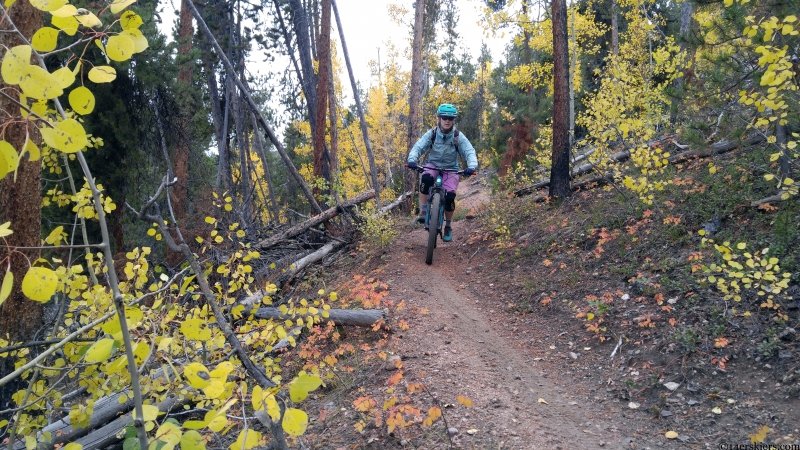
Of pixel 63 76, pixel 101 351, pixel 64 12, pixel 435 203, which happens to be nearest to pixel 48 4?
pixel 64 12

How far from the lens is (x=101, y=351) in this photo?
1312 mm

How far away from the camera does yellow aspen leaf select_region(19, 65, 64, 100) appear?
3.35 feet

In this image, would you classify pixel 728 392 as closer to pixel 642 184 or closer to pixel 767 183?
pixel 642 184

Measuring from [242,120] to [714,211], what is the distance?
12.2 meters

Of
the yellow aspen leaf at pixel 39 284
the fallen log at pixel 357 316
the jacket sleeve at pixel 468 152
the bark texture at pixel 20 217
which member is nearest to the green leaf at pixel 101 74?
the yellow aspen leaf at pixel 39 284

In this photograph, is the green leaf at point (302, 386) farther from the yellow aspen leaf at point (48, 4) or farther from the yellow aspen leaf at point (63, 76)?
the yellow aspen leaf at point (48, 4)

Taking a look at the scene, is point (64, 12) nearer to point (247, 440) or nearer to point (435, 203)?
point (247, 440)

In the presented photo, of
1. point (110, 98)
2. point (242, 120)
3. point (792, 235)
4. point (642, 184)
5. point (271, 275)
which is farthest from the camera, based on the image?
point (242, 120)

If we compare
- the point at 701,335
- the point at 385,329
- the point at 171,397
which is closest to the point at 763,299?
the point at 701,335

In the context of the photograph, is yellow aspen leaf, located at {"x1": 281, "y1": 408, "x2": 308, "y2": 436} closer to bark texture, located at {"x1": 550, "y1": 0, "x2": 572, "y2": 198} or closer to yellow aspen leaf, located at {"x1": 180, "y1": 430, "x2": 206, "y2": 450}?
yellow aspen leaf, located at {"x1": 180, "y1": 430, "x2": 206, "y2": 450}

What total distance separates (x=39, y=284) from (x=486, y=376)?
3.62 m

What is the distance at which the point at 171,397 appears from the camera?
3.85m

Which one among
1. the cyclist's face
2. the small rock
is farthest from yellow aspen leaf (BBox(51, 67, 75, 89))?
the cyclist's face

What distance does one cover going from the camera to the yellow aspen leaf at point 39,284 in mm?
1124
